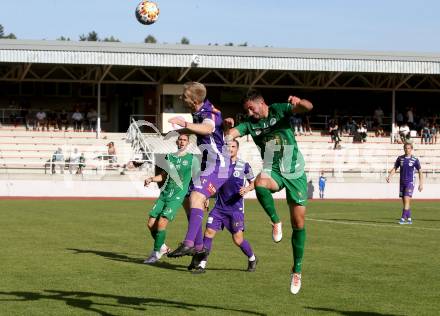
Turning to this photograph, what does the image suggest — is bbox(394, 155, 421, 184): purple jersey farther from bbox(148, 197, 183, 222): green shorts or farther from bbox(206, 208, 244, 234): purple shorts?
bbox(206, 208, 244, 234): purple shorts

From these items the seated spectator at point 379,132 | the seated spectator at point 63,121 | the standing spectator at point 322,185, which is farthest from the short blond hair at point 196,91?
the seated spectator at point 379,132

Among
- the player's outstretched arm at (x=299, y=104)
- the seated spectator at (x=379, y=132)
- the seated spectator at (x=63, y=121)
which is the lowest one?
the seated spectator at (x=379, y=132)

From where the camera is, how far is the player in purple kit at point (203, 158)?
9812 millimetres

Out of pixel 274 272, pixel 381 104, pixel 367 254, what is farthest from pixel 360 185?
pixel 274 272

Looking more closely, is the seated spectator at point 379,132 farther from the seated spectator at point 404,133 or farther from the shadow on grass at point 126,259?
the shadow on grass at point 126,259

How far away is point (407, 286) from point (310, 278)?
1307 millimetres

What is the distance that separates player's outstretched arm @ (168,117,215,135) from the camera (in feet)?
27.6

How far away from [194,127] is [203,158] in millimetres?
1880

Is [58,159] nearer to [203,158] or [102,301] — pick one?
[203,158]

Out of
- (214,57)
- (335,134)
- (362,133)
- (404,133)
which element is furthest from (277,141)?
(404,133)

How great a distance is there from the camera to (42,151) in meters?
39.7

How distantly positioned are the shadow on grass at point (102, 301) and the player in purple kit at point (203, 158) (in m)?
0.68

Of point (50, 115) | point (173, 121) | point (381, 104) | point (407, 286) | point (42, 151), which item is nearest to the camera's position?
point (173, 121)

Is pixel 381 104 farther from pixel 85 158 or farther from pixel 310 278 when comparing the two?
pixel 310 278
